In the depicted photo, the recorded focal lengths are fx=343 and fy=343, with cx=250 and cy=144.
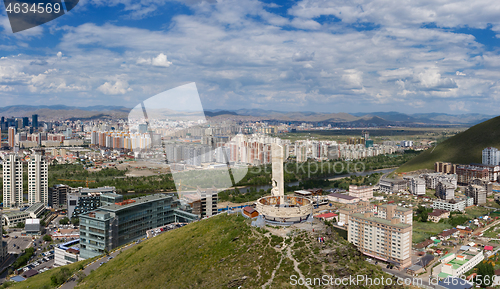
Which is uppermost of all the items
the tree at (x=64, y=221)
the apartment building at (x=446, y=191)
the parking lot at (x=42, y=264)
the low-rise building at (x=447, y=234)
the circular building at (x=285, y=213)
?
the circular building at (x=285, y=213)

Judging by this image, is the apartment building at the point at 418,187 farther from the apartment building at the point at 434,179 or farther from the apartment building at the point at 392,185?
the apartment building at the point at 434,179

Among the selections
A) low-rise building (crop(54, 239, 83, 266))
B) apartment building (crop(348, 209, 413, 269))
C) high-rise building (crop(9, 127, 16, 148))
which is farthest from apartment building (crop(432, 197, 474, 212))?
high-rise building (crop(9, 127, 16, 148))

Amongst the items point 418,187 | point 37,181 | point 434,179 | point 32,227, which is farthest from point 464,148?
point 37,181

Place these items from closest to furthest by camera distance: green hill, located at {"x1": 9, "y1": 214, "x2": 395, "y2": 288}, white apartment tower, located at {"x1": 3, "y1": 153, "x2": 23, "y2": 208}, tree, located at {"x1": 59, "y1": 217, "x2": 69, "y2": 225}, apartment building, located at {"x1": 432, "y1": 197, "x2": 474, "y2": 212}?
green hill, located at {"x1": 9, "y1": 214, "x2": 395, "y2": 288} → tree, located at {"x1": 59, "y1": 217, "x2": 69, "y2": 225} → apartment building, located at {"x1": 432, "y1": 197, "x2": 474, "y2": 212} → white apartment tower, located at {"x1": 3, "y1": 153, "x2": 23, "y2": 208}

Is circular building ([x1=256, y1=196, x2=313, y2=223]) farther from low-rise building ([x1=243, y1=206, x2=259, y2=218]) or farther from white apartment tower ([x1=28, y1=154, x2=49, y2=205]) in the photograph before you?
white apartment tower ([x1=28, y1=154, x2=49, y2=205])

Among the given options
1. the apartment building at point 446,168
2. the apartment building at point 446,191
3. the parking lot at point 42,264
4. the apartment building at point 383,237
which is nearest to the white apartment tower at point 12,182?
the parking lot at point 42,264

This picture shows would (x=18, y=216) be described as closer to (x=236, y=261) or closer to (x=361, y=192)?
(x=236, y=261)

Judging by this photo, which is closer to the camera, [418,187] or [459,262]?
[459,262]

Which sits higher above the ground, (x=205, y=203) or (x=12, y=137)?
(x=12, y=137)
